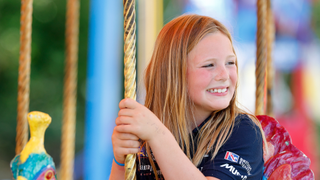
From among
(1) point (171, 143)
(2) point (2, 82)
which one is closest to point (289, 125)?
(1) point (171, 143)

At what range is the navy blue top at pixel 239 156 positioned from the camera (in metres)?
0.57

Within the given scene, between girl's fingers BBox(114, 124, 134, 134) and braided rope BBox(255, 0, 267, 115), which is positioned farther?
braided rope BBox(255, 0, 267, 115)

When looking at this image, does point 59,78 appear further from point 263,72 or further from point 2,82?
point 263,72

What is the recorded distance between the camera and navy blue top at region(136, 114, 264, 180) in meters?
0.57

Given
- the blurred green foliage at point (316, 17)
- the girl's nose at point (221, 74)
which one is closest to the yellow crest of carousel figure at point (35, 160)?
the girl's nose at point (221, 74)

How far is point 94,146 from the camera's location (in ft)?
6.27

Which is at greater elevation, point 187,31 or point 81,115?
point 187,31

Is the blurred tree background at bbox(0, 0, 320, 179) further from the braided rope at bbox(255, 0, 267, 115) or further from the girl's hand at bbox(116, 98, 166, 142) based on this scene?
the girl's hand at bbox(116, 98, 166, 142)

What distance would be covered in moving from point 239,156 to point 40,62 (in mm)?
2058

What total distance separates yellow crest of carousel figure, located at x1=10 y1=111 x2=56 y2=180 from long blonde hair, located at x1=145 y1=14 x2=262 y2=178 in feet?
0.91

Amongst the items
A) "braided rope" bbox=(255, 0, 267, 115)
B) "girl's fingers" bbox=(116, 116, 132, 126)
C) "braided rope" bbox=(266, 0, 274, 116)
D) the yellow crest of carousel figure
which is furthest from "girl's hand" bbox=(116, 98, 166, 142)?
"braided rope" bbox=(266, 0, 274, 116)

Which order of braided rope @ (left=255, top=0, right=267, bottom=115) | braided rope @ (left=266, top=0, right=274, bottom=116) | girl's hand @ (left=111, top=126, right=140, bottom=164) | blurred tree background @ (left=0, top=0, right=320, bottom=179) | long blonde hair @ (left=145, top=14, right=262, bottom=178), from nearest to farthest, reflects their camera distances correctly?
girl's hand @ (left=111, top=126, right=140, bottom=164), long blonde hair @ (left=145, top=14, right=262, bottom=178), braided rope @ (left=255, top=0, right=267, bottom=115), braided rope @ (left=266, top=0, right=274, bottom=116), blurred tree background @ (left=0, top=0, right=320, bottom=179)

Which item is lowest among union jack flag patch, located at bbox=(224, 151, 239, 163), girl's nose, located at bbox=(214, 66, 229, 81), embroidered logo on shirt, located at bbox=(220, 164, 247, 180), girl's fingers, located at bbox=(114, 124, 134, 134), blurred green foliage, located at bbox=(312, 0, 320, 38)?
embroidered logo on shirt, located at bbox=(220, 164, 247, 180)

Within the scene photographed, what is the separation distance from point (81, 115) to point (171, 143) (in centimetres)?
218
